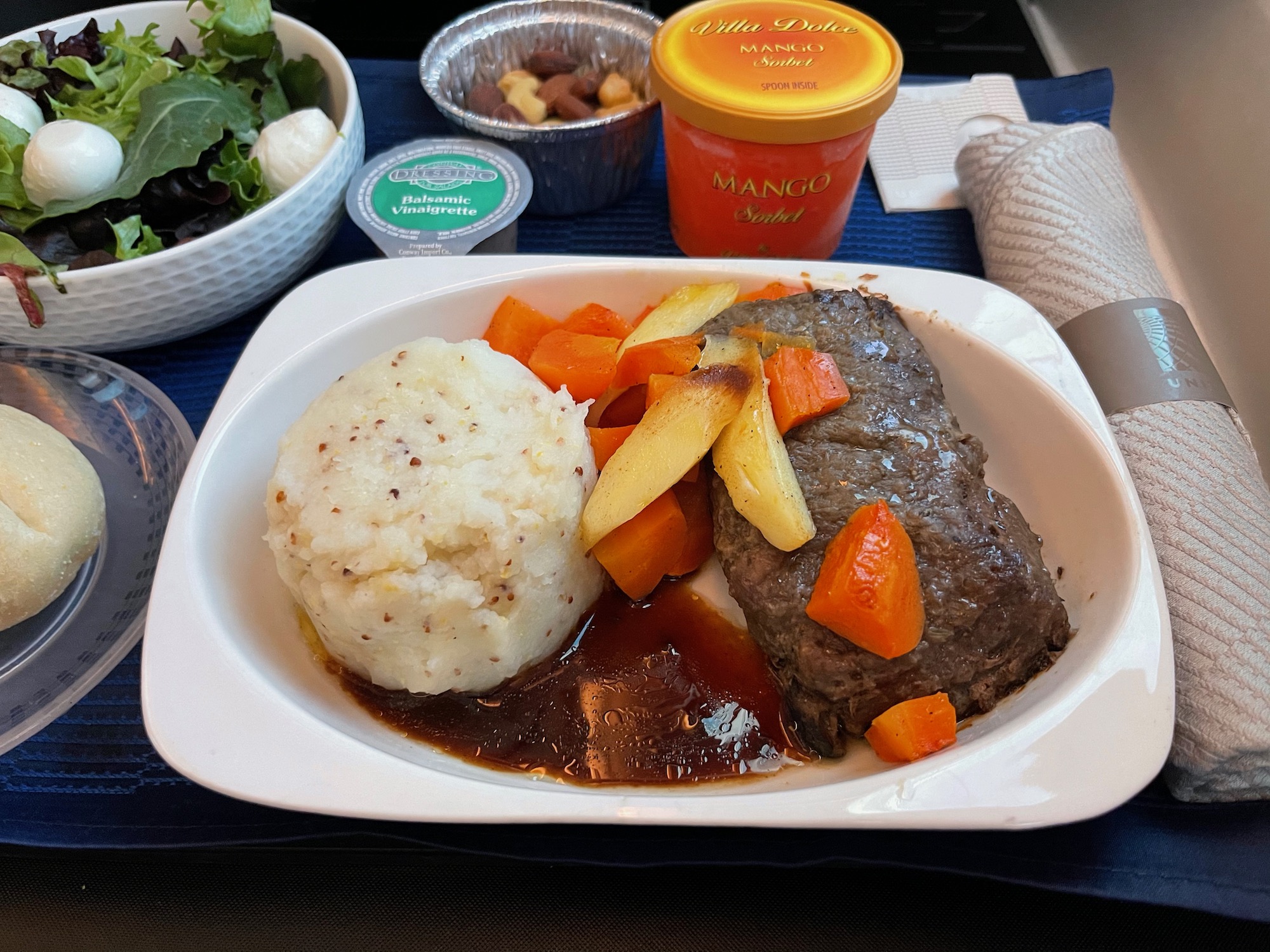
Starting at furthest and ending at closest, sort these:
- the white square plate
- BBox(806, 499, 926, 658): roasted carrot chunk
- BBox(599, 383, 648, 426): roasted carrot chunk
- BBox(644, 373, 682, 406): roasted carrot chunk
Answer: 1. BBox(599, 383, 648, 426): roasted carrot chunk
2. BBox(644, 373, 682, 406): roasted carrot chunk
3. BBox(806, 499, 926, 658): roasted carrot chunk
4. the white square plate

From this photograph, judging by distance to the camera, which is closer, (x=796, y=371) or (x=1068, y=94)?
(x=796, y=371)

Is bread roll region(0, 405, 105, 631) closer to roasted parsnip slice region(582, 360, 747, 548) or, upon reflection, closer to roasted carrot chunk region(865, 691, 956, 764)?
roasted parsnip slice region(582, 360, 747, 548)

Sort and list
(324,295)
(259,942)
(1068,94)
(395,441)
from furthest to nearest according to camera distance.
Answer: (1068,94) → (324,295) → (395,441) → (259,942)

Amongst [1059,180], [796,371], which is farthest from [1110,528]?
[1059,180]

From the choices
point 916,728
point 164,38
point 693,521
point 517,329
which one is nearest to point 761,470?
point 693,521

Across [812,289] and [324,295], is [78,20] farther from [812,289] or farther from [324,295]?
[812,289]

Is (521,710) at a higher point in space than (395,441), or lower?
lower

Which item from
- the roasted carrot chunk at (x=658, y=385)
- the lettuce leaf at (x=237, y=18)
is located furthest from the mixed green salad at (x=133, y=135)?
the roasted carrot chunk at (x=658, y=385)

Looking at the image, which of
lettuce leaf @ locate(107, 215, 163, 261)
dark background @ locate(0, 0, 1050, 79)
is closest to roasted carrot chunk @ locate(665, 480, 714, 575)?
lettuce leaf @ locate(107, 215, 163, 261)
